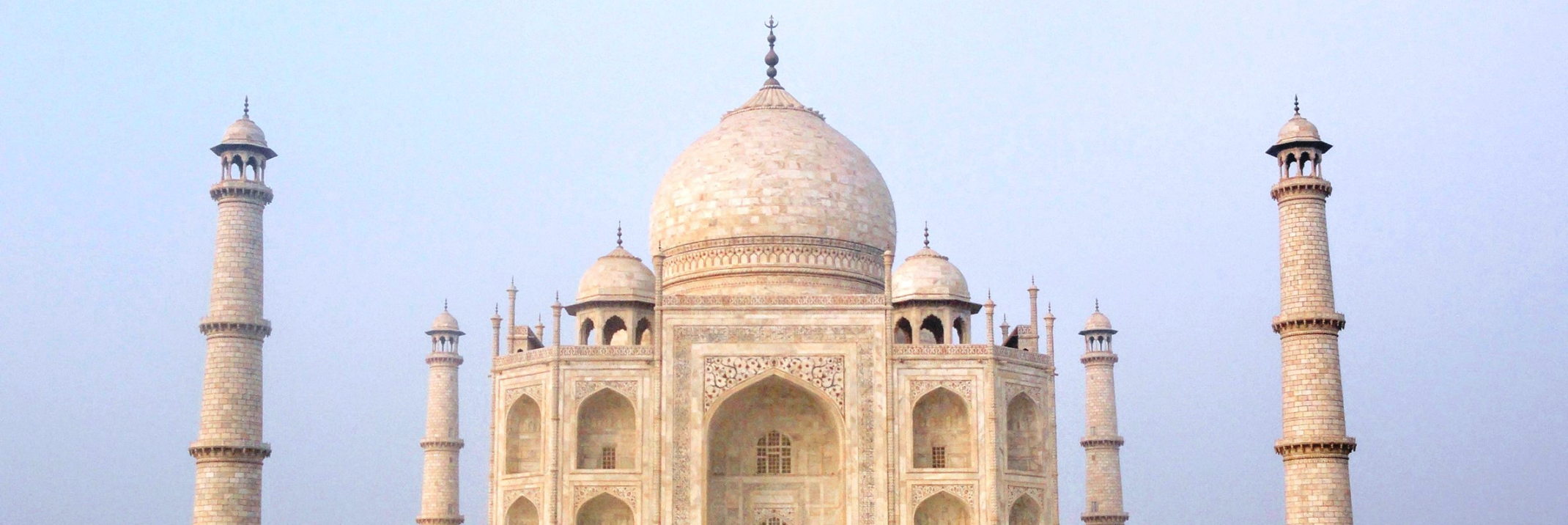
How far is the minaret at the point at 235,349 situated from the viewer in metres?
28.2

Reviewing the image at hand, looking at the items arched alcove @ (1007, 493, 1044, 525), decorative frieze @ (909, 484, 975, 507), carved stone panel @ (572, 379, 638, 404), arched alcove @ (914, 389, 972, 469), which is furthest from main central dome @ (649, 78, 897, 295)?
arched alcove @ (1007, 493, 1044, 525)

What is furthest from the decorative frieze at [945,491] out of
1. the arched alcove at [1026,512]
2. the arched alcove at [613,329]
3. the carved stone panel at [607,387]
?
the arched alcove at [613,329]

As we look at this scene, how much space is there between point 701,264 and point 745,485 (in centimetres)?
412

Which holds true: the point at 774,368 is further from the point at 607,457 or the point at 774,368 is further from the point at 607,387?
the point at 607,457

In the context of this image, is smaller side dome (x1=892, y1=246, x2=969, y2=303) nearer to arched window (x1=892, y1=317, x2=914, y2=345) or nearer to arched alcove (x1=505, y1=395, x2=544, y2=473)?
arched window (x1=892, y1=317, x2=914, y2=345)

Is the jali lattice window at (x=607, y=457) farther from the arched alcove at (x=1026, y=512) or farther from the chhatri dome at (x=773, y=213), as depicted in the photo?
the arched alcove at (x=1026, y=512)

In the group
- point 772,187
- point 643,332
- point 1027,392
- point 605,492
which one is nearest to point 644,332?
point 643,332

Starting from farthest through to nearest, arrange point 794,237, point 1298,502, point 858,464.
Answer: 1. point 794,237
2. point 858,464
3. point 1298,502

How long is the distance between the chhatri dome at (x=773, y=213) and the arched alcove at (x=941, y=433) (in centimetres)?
312

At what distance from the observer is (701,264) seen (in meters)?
33.3

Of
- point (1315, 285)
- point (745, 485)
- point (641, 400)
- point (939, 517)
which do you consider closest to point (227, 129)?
point (641, 400)

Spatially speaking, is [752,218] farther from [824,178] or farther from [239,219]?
[239,219]

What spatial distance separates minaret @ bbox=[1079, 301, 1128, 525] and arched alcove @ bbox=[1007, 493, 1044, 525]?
30.0 ft

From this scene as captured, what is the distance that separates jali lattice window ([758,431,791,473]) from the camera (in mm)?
31141
